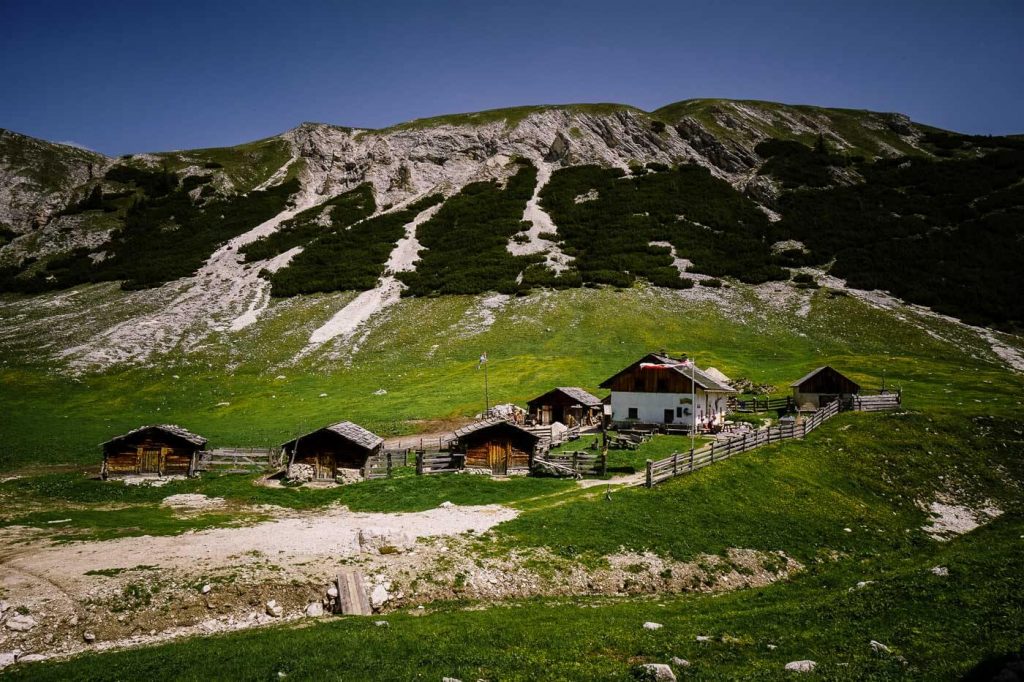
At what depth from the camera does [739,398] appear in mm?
67125

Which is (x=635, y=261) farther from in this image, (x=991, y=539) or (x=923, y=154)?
(x=923, y=154)

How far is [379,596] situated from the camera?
67.7 ft

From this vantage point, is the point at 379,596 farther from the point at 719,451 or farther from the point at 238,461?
the point at 238,461

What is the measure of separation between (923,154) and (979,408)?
16367cm

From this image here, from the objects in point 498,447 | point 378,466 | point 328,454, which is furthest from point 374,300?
point 498,447

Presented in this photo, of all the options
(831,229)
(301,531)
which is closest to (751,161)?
(831,229)

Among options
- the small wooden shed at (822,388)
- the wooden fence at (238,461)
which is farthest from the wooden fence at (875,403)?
the wooden fence at (238,461)

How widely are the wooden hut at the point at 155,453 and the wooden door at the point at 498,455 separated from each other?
22.2 metres

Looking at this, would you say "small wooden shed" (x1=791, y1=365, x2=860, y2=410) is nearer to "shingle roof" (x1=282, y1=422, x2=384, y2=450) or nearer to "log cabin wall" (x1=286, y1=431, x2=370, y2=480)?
"shingle roof" (x1=282, y1=422, x2=384, y2=450)

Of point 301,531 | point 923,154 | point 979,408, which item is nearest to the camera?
point 301,531

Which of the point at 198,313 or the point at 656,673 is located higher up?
the point at 198,313

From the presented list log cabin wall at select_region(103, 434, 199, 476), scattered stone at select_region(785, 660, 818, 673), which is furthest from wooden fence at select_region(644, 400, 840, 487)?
log cabin wall at select_region(103, 434, 199, 476)

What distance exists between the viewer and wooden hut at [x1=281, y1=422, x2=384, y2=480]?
41.0 metres

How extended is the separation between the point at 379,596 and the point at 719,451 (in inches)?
918
